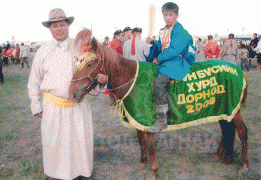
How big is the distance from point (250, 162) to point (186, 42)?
253cm

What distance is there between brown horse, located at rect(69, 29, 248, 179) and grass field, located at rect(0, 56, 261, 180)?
0.92 feet

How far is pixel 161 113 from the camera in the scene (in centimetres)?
279

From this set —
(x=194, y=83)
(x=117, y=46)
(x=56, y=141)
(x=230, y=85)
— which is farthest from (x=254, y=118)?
(x=56, y=141)

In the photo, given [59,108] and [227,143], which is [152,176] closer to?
[227,143]

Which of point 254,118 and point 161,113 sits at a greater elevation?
point 161,113

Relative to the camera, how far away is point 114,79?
2658 mm

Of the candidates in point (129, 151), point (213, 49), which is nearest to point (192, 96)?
point (129, 151)

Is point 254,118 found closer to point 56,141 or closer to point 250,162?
point 250,162

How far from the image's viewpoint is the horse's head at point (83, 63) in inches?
88.8

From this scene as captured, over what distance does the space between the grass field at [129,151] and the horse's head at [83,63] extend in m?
1.72

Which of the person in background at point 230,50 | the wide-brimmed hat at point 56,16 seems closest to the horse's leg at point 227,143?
the wide-brimmed hat at point 56,16

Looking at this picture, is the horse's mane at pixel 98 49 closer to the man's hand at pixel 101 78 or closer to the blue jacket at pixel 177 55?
the man's hand at pixel 101 78

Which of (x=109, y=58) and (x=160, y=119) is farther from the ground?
(x=109, y=58)

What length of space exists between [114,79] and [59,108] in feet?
2.79
